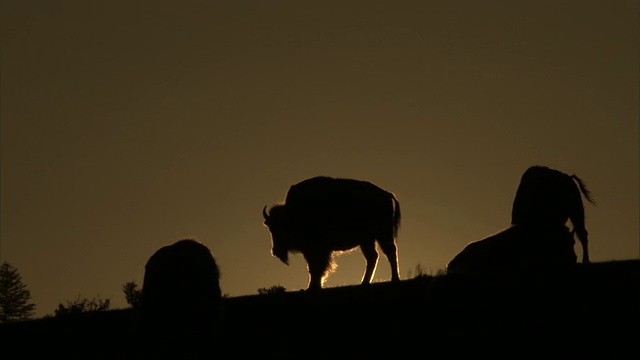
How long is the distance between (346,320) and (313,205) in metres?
5.15

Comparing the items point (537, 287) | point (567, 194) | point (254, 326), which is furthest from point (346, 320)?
point (567, 194)

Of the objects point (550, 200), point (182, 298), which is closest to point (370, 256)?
point (550, 200)

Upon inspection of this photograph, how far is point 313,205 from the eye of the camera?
19734 millimetres

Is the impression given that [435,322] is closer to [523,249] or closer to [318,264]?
[523,249]

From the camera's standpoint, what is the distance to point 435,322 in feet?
45.8

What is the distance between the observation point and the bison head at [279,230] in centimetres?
2025

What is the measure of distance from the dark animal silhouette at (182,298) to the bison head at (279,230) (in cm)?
492

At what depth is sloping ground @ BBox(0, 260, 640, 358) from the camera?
12.9m

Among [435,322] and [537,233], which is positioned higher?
[537,233]

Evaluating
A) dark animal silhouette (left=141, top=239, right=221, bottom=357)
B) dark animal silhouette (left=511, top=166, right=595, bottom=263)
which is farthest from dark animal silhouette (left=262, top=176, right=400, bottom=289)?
dark animal silhouette (left=141, top=239, right=221, bottom=357)

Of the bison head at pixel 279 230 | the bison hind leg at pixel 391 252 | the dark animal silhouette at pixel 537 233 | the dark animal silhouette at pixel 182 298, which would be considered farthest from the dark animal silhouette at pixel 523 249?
the bison head at pixel 279 230

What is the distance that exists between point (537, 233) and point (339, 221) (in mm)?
4001

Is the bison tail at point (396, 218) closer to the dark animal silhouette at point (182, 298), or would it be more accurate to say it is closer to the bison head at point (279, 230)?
the bison head at point (279, 230)

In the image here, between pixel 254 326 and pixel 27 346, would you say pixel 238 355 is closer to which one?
pixel 254 326
